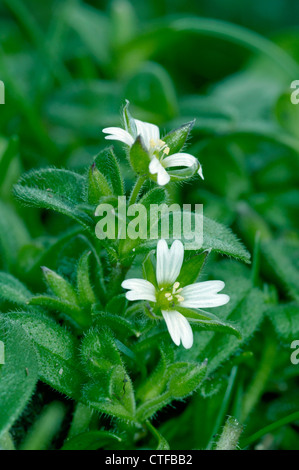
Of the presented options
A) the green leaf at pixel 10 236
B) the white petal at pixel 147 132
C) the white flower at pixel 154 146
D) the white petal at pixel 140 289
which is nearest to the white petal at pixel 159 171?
the white flower at pixel 154 146

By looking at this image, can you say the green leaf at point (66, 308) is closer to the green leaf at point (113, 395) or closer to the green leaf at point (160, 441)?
the green leaf at point (113, 395)

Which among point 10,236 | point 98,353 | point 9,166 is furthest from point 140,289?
point 9,166

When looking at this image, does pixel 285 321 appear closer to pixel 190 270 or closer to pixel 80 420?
A: pixel 190 270

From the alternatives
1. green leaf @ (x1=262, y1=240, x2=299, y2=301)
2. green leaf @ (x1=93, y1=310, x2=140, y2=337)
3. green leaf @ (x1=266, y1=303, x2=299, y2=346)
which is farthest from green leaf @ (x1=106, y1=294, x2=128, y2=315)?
green leaf @ (x1=262, y1=240, x2=299, y2=301)

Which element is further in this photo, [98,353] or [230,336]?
[230,336]

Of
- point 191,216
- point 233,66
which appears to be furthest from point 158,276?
point 233,66

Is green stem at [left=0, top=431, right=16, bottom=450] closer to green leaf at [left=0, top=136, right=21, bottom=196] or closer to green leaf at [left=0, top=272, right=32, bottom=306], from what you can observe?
green leaf at [left=0, top=272, right=32, bottom=306]

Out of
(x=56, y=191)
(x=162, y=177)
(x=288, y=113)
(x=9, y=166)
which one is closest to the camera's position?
(x=162, y=177)

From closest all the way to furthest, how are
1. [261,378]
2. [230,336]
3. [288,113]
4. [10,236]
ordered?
[230,336]
[261,378]
[10,236]
[288,113]
